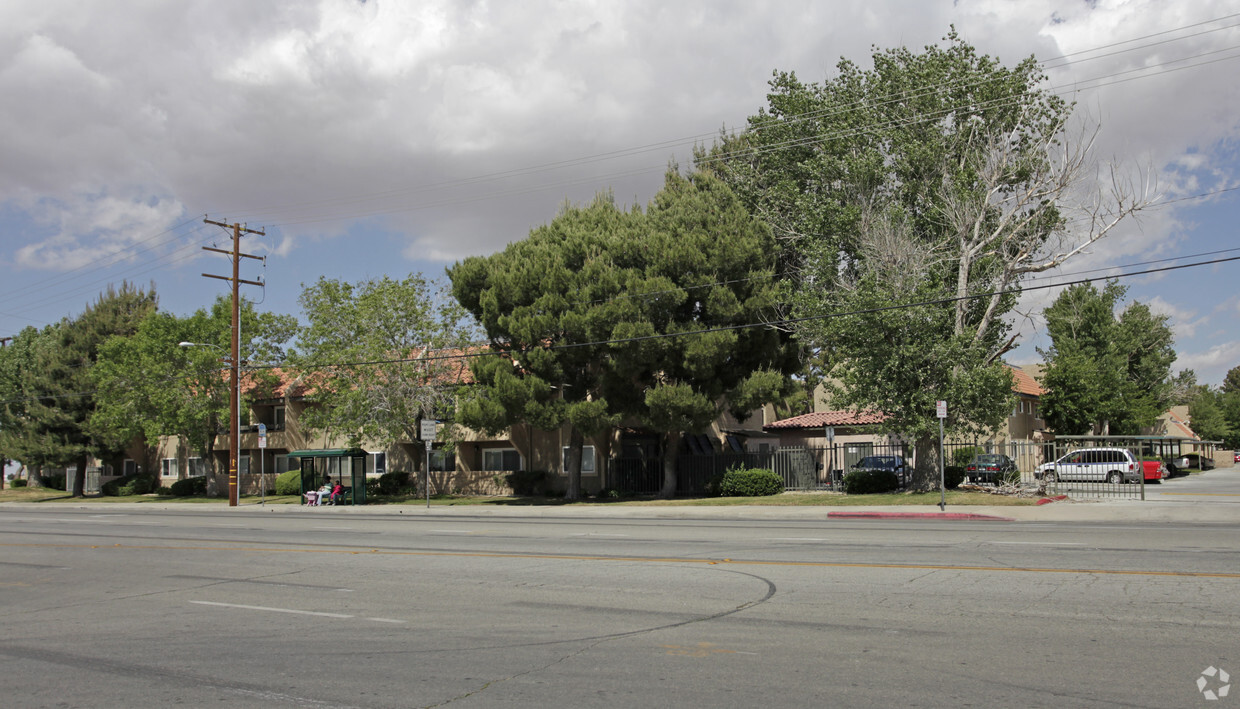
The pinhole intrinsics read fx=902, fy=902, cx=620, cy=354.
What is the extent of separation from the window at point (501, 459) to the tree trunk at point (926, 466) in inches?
720

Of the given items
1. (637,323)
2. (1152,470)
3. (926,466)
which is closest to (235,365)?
(637,323)

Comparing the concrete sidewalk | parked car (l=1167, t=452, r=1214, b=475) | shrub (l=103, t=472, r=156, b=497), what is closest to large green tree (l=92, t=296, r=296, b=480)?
shrub (l=103, t=472, r=156, b=497)

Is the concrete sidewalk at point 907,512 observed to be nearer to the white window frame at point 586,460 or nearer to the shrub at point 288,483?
the white window frame at point 586,460

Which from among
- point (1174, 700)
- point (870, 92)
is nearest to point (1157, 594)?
point (1174, 700)

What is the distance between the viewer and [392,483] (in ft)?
137

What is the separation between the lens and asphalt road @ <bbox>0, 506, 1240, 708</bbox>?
6.39 metres

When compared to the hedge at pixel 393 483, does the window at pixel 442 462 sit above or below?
above

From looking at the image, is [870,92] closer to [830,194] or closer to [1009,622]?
[830,194]

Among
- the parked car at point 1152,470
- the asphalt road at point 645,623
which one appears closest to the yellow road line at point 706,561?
the asphalt road at point 645,623

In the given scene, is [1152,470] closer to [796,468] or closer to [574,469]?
[796,468]

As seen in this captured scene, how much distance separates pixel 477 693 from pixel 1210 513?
21.5 m

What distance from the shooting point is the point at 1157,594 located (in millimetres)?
9531

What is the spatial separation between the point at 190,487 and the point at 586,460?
24.0m

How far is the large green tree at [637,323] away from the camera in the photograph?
3150cm
